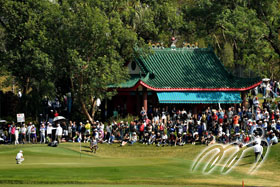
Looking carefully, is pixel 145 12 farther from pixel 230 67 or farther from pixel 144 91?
pixel 230 67

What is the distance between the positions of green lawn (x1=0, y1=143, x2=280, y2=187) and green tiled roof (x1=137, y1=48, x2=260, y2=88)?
1301cm

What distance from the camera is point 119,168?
37500mm

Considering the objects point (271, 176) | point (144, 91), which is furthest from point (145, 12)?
point (271, 176)

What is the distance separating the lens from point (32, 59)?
190 ft

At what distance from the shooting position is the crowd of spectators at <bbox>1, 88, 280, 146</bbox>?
45.7m

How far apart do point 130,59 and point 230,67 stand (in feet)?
95.0

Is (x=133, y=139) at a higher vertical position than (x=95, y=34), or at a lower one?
lower

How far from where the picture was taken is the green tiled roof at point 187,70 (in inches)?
2399

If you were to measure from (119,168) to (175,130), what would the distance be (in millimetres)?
13132

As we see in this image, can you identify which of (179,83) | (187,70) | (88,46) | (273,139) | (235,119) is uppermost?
(88,46)

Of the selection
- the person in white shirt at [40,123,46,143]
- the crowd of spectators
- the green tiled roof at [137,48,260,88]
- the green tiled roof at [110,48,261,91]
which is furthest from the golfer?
the green tiled roof at [137,48,260,88]

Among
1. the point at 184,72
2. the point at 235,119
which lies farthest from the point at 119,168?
the point at 184,72

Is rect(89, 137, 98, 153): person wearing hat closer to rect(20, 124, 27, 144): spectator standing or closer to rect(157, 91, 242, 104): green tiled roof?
rect(20, 124, 27, 144): spectator standing

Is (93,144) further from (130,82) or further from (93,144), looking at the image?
(130,82)
